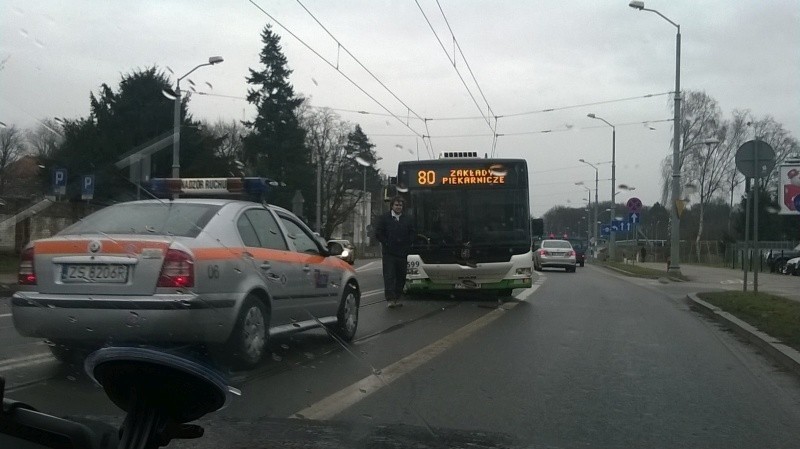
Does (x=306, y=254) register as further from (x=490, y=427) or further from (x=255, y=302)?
(x=490, y=427)

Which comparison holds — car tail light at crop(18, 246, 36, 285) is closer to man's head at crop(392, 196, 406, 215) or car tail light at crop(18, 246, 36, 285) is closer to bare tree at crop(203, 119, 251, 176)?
bare tree at crop(203, 119, 251, 176)

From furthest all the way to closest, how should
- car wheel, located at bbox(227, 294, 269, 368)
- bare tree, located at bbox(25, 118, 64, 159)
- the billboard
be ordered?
the billboard < car wheel, located at bbox(227, 294, 269, 368) < bare tree, located at bbox(25, 118, 64, 159)

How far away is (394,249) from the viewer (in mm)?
13555

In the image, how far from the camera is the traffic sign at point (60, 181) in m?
5.57

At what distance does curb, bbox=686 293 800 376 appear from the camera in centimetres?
834

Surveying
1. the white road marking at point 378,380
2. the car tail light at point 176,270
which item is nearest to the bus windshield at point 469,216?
the white road marking at point 378,380

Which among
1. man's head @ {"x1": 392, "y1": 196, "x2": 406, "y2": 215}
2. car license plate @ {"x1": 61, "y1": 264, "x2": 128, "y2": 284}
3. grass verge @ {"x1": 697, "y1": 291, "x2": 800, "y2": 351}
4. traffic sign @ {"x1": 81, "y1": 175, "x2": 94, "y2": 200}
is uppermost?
man's head @ {"x1": 392, "y1": 196, "x2": 406, "y2": 215}

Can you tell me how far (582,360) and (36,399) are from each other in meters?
5.15

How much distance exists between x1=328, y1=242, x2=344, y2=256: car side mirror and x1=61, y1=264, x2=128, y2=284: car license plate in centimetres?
309

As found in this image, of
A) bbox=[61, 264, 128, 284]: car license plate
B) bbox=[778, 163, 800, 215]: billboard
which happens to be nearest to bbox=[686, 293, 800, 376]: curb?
bbox=[61, 264, 128, 284]: car license plate

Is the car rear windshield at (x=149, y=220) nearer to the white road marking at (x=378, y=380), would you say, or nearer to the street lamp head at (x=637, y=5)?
the white road marking at (x=378, y=380)

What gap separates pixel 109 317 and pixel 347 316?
12.4 feet

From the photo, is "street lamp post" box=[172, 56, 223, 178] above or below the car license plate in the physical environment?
above

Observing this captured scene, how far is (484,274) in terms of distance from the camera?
1521cm
